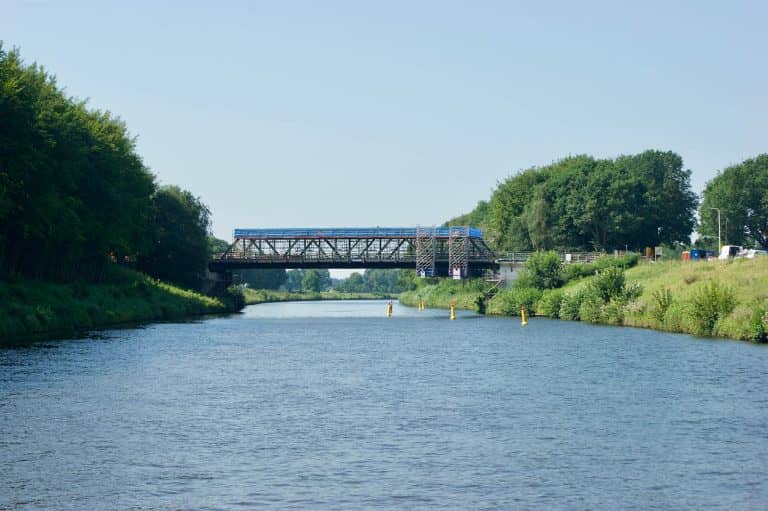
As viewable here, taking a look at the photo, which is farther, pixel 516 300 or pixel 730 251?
pixel 730 251

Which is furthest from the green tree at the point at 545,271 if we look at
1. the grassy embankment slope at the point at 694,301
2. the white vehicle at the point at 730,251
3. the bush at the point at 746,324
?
the bush at the point at 746,324

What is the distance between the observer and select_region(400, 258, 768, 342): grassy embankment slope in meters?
68.4

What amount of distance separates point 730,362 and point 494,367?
485 inches

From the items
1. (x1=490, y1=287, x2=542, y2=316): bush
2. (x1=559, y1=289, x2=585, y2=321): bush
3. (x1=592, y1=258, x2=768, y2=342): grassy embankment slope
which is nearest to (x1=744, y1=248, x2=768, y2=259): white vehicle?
(x1=592, y1=258, x2=768, y2=342): grassy embankment slope

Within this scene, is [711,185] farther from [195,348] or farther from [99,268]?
[195,348]

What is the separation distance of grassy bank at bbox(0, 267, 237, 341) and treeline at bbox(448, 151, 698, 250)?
58779mm

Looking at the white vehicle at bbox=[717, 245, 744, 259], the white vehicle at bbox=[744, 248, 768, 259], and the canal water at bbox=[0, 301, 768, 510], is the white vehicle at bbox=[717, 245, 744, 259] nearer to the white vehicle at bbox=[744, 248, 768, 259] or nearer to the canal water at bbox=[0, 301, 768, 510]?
the white vehicle at bbox=[744, 248, 768, 259]

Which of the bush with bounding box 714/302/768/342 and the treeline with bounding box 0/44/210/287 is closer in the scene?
the bush with bounding box 714/302/768/342

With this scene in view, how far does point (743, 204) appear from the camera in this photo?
6939 inches

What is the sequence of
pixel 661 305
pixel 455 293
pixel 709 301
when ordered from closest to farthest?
pixel 709 301 < pixel 661 305 < pixel 455 293

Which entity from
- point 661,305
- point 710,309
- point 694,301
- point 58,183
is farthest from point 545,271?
point 58,183

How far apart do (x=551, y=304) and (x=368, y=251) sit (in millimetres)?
41115

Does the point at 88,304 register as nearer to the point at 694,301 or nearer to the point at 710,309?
the point at 694,301

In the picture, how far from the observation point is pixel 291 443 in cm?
3148
